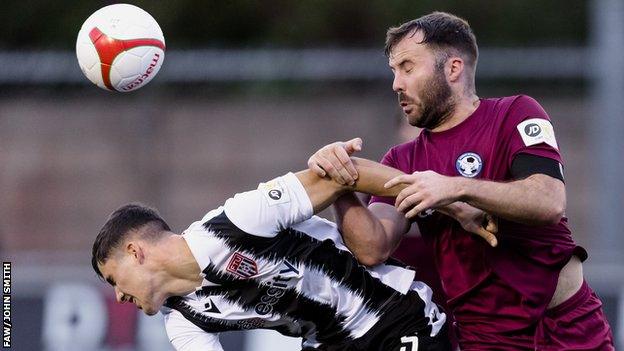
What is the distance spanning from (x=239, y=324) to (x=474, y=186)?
119cm

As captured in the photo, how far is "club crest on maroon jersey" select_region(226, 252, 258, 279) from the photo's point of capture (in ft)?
14.9

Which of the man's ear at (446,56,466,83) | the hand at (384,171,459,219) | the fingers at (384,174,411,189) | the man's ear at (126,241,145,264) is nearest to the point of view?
the hand at (384,171,459,219)

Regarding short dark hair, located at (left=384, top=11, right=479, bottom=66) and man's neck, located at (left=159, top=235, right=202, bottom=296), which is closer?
man's neck, located at (left=159, top=235, right=202, bottom=296)

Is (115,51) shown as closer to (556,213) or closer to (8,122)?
(556,213)

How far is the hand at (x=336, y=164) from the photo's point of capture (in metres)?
4.52

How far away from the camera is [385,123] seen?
1062 centimetres

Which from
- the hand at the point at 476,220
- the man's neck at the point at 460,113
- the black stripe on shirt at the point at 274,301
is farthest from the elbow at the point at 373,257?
the man's neck at the point at 460,113

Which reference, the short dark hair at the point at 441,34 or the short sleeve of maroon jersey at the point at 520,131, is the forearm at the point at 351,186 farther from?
the short dark hair at the point at 441,34

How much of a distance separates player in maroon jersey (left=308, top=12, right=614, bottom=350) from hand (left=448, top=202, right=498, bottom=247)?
0.05 metres

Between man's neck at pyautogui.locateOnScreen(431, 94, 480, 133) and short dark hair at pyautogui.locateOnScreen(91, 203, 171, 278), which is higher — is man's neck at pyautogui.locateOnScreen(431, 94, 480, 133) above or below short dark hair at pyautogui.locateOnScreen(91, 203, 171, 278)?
above

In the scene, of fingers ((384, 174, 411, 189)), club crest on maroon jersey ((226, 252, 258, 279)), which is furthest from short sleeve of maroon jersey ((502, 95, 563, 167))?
club crest on maroon jersey ((226, 252, 258, 279))

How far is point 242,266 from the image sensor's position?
455cm

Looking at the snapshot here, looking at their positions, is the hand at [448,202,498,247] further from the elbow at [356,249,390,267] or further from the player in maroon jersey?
the elbow at [356,249,390,267]

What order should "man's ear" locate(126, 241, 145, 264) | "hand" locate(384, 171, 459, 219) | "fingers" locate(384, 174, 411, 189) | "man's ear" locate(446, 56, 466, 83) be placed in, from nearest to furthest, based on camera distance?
"hand" locate(384, 171, 459, 219) → "fingers" locate(384, 174, 411, 189) → "man's ear" locate(126, 241, 145, 264) → "man's ear" locate(446, 56, 466, 83)
